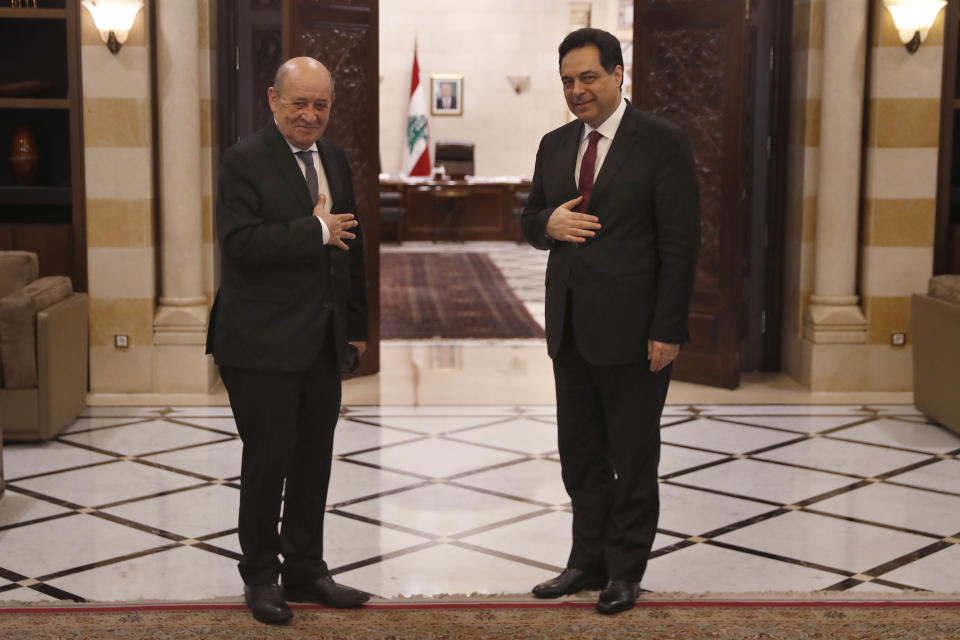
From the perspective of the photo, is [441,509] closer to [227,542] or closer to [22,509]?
[227,542]

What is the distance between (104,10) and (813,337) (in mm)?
4343

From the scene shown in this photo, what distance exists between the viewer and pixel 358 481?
205 inches

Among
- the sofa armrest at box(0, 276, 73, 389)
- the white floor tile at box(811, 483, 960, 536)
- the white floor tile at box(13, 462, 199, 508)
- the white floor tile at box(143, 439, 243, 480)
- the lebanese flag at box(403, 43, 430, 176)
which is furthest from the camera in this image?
the lebanese flag at box(403, 43, 430, 176)

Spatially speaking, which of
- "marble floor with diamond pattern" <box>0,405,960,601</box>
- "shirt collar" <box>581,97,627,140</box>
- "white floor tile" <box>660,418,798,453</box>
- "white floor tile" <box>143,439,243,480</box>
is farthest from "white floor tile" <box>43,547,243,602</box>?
"white floor tile" <box>660,418,798,453</box>

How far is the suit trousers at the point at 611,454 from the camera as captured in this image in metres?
3.57

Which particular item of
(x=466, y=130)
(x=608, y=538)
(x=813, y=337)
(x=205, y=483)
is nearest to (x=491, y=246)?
(x=466, y=130)

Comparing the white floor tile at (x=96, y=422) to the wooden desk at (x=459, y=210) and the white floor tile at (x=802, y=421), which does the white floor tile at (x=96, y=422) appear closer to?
the white floor tile at (x=802, y=421)

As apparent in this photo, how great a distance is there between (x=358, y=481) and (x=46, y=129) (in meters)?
3.50

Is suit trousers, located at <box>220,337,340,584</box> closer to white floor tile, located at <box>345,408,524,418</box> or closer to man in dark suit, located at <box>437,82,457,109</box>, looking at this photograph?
white floor tile, located at <box>345,408,524,418</box>

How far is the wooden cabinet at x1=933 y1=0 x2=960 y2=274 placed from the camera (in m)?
6.91

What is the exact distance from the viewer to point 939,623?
11.7ft

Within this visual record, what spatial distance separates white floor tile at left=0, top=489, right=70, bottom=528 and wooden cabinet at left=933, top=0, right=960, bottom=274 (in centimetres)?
502

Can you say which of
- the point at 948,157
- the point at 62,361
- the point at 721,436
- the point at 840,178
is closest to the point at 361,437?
the point at 62,361

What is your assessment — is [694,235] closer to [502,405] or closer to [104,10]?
[502,405]
